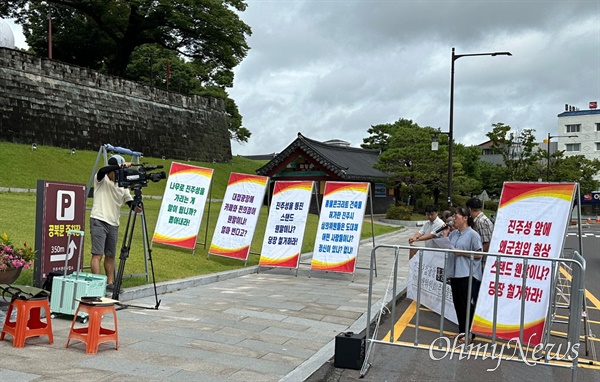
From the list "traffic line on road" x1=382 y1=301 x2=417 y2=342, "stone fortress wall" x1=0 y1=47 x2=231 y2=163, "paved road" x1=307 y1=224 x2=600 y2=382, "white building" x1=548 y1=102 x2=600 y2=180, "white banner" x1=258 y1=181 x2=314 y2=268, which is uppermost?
"white building" x1=548 y1=102 x2=600 y2=180

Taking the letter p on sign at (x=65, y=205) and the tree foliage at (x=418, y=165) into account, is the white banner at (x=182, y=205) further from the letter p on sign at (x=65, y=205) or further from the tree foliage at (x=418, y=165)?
the tree foliage at (x=418, y=165)

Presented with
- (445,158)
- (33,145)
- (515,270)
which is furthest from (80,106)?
(515,270)

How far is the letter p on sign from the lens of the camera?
741 cm

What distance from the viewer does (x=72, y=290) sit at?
6406 millimetres

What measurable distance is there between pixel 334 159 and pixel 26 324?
32527 millimetres

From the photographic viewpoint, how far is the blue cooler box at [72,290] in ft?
20.8

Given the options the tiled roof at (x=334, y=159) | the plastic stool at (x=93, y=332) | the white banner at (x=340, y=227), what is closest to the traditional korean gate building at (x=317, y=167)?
the tiled roof at (x=334, y=159)

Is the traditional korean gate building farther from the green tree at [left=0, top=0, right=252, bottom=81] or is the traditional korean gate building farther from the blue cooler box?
the blue cooler box

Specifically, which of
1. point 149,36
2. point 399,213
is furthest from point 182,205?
point 149,36

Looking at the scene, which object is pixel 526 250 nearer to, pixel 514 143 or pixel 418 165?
pixel 418 165

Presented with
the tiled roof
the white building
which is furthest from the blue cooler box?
the white building

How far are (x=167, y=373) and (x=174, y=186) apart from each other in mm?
9117

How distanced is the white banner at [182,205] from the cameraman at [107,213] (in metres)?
5.26

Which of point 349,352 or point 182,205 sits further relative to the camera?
point 182,205
